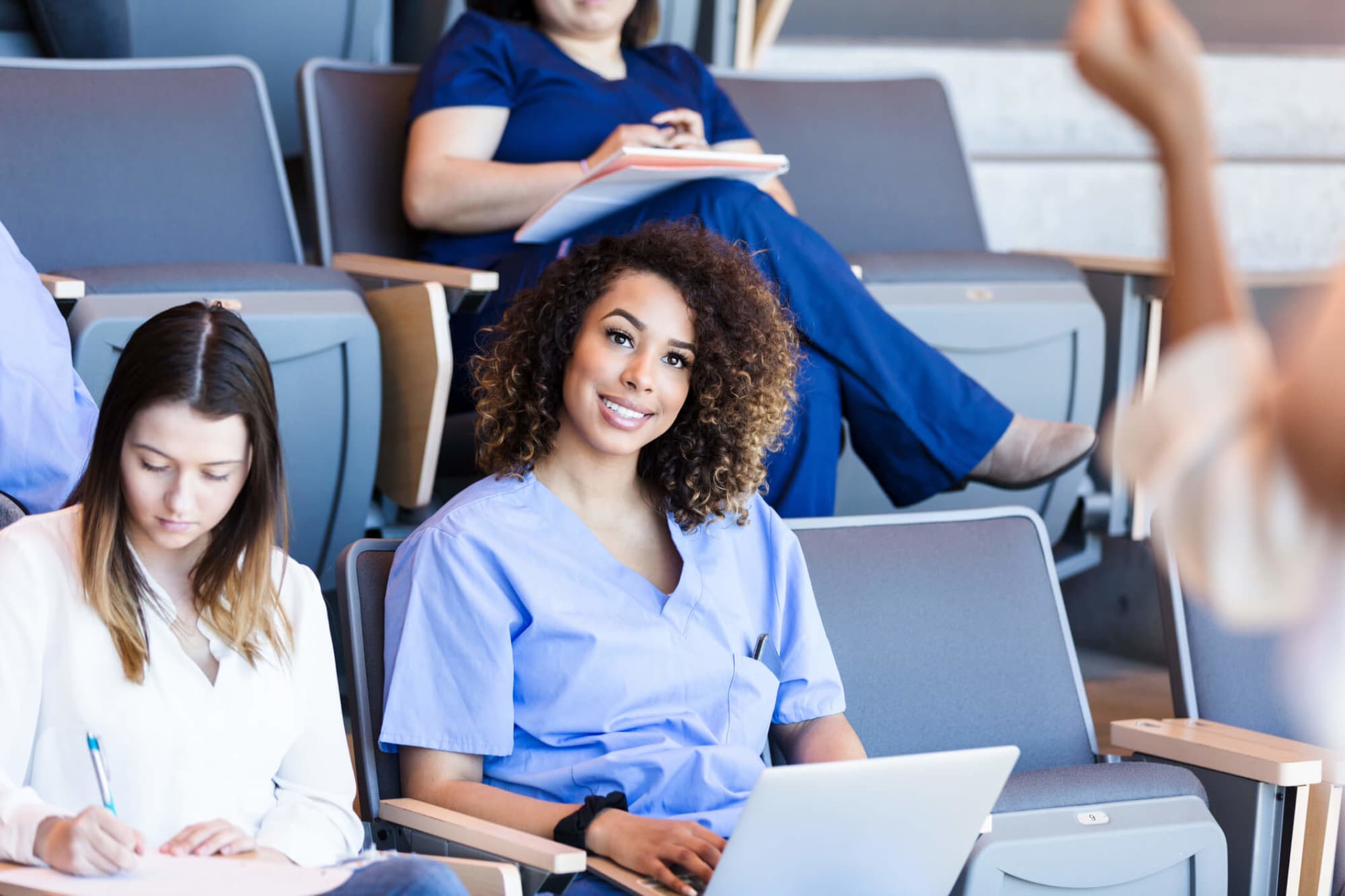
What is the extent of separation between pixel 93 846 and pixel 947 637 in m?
1.18

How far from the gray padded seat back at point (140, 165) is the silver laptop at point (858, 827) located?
1.64m

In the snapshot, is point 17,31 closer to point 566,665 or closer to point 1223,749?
point 566,665

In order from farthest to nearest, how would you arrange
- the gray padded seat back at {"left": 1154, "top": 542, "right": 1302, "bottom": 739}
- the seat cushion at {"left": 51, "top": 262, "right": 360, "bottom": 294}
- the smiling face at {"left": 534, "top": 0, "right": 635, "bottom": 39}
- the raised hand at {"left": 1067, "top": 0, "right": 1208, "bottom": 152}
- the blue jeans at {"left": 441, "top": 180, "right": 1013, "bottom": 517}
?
the smiling face at {"left": 534, "top": 0, "right": 635, "bottom": 39}
the blue jeans at {"left": 441, "top": 180, "right": 1013, "bottom": 517}
the seat cushion at {"left": 51, "top": 262, "right": 360, "bottom": 294}
the gray padded seat back at {"left": 1154, "top": 542, "right": 1302, "bottom": 739}
the raised hand at {"left": 1067, "top": 0, "right": 1208, "bottom": 152}

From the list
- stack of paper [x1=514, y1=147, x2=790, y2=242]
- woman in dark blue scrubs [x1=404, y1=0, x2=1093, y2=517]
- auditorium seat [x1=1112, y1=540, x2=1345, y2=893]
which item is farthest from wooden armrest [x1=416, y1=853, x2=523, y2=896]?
stack of paper [x1=514, y1=147, x2=790, y2=242]

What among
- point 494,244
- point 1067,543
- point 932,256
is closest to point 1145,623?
point 1067,543

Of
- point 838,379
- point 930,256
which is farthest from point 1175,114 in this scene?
point 930,256

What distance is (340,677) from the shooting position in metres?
2.73

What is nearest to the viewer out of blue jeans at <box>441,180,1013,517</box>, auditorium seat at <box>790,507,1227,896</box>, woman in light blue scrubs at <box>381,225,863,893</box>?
woman in light blue scrubs at <box>381,225,863,893</box>

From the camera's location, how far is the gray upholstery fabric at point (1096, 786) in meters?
1.72

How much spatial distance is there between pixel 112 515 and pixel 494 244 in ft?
4.71

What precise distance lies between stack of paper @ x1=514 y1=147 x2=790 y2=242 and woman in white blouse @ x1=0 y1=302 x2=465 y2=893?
862 mm

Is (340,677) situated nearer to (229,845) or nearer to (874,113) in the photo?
(229,845)

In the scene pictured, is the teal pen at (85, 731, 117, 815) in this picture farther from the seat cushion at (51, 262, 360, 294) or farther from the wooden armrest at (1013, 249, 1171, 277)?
the wooden armrest at (1013, 249, 1171, 277)

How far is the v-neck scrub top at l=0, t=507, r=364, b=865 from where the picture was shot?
134 centimetres
